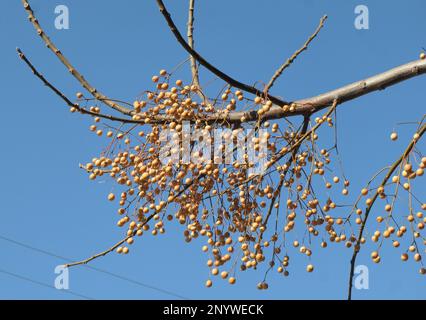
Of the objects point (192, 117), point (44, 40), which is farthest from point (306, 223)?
point (44, 40)

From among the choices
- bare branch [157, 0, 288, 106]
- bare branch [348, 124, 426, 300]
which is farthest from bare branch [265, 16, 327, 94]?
bare branch [348, 124, 426, 300]

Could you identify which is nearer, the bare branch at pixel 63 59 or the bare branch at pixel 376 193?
the bare branch at pixel 376 193

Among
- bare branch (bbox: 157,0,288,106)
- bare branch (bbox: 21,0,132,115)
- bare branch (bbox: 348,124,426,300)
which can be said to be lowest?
bare branch (bbox: 348,124,426,300)

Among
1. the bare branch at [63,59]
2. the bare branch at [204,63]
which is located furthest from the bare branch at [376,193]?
the bare branch at [63,59]

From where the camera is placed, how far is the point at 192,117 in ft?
8.38

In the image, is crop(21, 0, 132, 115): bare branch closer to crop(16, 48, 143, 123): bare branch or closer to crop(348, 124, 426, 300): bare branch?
crop(16, 48, 143, 123): bare branch

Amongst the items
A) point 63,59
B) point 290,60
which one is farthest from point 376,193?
point 63,59

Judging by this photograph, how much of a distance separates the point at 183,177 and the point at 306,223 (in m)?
0.51

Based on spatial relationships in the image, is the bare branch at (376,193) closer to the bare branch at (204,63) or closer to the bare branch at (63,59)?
the bare branch at (204,63)

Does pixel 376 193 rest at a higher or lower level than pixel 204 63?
lower

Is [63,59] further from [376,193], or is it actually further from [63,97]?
[376,193]

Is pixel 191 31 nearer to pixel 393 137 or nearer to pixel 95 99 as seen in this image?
pixel 95 99

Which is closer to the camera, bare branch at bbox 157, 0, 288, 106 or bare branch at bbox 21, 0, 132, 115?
bare branch at bbox 157, 0, 288, 106

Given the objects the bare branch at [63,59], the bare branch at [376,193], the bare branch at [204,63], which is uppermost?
the bare branch at [63,59]
